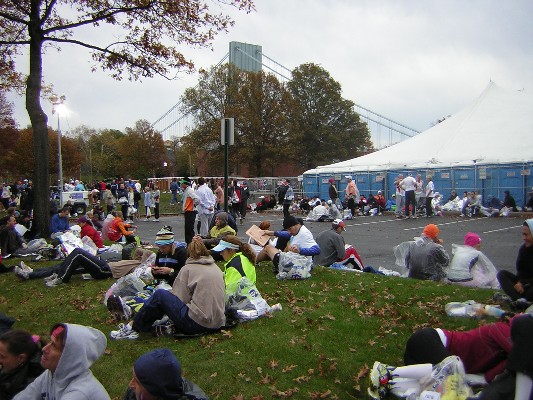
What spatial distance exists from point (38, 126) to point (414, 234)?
12846 millimetres

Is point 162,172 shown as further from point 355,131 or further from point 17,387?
point 17,387

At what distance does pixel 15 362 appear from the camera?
13.2 ft

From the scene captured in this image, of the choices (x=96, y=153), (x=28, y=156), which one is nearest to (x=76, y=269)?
(x=28, y=156)

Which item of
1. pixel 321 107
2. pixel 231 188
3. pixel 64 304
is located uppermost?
pixel 321 107

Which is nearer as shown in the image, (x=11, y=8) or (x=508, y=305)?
(x=508, y=305)

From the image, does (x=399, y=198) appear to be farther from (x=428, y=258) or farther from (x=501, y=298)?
(x=501, y=298)

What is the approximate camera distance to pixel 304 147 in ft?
212

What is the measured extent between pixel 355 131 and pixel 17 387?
65750mm

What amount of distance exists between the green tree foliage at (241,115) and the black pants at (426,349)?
54.2 metres

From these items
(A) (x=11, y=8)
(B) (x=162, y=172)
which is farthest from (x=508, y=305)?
(B) (x=162, y=172)

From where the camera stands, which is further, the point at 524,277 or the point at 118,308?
the point at 118,308

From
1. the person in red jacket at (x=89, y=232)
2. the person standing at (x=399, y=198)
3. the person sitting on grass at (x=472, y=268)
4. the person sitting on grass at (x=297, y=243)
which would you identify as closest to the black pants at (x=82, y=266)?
the person in red jacket at (x=89, y=232)

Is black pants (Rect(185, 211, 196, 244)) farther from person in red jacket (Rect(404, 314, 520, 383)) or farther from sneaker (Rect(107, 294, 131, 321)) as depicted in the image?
person in red jacket (Rect(404, 314, 520, 383))

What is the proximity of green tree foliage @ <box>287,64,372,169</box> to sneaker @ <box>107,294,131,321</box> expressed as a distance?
57553mm
